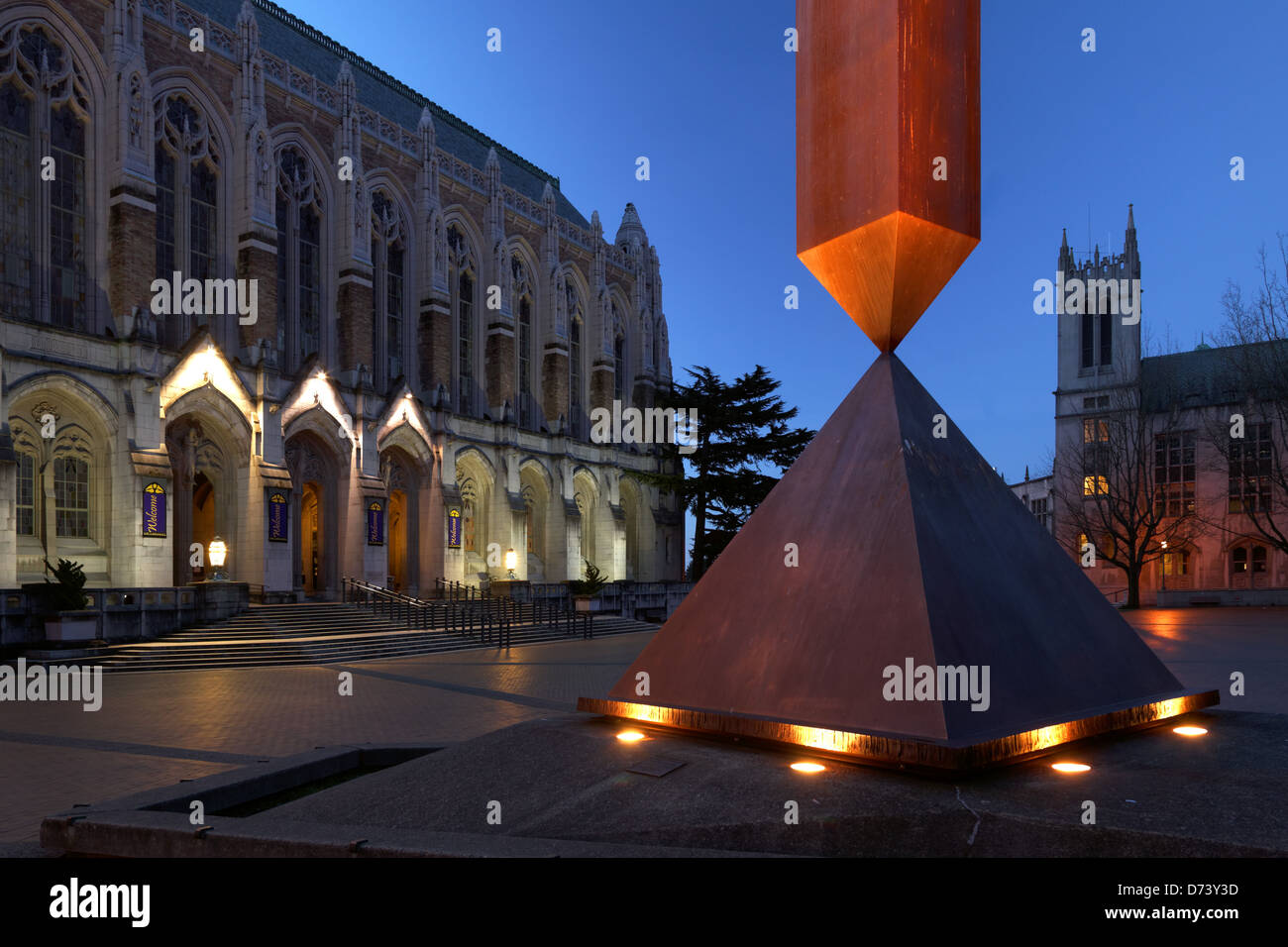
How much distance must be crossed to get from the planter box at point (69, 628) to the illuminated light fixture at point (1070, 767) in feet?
63.3

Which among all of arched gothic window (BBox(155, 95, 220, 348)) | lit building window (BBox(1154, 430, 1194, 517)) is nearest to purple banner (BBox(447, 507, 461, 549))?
arched gothic window (BBox(155, 95, 220, 348))

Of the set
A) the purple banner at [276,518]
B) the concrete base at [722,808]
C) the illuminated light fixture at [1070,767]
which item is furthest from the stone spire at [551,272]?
the illuminated light fixture at [1070,767]

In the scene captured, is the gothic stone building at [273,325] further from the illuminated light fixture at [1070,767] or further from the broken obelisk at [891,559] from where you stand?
the illuminated light fixture at [1070,767]

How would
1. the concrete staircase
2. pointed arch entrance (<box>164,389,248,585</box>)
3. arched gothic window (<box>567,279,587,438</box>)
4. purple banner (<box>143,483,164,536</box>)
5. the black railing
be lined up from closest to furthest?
the concrete staircase
purple banner (<box>143,483,164,536</box>)
the black railing
pointed arch entrance (<box>164,389,248,585</box>)
arched gothic window (<box>567,279,587,438</box>)

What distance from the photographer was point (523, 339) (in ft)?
137

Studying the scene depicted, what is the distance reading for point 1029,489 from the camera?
83.8 meters

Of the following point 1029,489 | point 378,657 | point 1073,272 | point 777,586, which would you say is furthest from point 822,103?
point 1029,489

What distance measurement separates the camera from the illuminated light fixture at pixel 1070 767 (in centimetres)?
526
